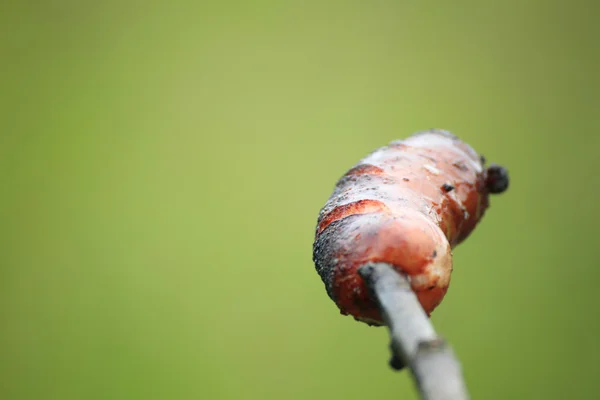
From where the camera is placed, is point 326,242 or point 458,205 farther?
point 458,205

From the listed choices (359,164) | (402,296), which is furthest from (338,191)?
(402,296)

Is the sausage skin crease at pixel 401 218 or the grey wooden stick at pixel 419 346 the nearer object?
the grey wooden stick at pixel 419 346

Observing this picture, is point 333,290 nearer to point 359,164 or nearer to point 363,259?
point 363,259

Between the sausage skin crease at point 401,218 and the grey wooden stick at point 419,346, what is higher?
the sausage skin crease at point 401,218

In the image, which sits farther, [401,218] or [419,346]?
[401,218]

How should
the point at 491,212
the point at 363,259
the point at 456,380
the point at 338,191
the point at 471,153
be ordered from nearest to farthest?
the point at 456,380 → the point at 363,259 → the point at 338,191 → the point at 471,153 → the point at 491,212
